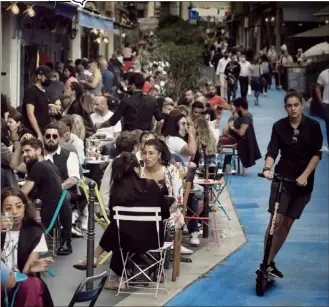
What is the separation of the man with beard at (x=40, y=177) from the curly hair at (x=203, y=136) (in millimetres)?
3703

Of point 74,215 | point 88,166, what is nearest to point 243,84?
point 88,166

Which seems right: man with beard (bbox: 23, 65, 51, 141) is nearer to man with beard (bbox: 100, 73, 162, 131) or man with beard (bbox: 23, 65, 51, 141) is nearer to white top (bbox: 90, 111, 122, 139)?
man with beard (bbox: 100, 73, 162, 131)

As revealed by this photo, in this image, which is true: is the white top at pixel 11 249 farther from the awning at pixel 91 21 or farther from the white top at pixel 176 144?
the awning at pixel 91 21

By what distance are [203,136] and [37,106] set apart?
2.41 meters

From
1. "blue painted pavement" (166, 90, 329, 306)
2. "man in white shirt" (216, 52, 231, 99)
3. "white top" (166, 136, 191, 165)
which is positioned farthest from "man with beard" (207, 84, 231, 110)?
"man in white shirt" (216, 52, 231, 99)

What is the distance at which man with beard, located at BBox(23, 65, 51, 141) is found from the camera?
44.9ft

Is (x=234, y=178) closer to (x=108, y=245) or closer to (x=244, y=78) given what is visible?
(x=108, y=245)

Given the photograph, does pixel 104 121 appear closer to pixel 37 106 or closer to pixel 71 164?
pixel 37 106

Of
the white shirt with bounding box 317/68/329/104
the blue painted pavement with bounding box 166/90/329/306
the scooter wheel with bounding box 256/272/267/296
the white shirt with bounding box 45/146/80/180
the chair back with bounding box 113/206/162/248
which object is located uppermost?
the white shirt with bounding box 317/68/329/104

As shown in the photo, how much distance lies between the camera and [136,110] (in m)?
14.4

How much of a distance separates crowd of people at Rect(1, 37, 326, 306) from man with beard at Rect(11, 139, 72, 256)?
1 cm

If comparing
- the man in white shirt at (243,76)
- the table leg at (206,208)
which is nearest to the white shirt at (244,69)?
the man in white shirt at (243,76)

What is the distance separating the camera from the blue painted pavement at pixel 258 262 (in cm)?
940

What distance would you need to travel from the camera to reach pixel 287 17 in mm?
53281
